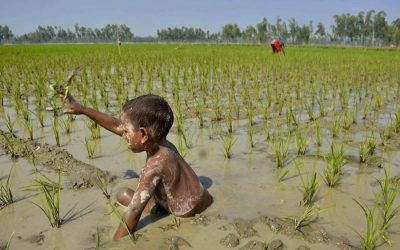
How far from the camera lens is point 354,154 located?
341 centimetres

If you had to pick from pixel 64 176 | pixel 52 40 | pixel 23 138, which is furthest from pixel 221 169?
pixel 52 40

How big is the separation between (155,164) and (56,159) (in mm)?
1437

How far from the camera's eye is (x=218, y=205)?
2.48m

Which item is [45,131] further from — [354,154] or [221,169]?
[354,154]

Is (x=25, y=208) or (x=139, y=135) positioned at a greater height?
(x=139, y=135)

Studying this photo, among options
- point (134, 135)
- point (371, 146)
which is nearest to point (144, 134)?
point (134, 135)

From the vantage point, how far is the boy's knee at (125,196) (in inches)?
94.3

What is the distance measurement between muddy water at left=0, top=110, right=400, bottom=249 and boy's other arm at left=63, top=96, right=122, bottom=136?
19.9 inches

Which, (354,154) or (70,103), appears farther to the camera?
(354,154)

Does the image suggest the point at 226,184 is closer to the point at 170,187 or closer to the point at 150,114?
the point at 170,187

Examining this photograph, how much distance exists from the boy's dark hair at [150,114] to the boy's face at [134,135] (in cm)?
2

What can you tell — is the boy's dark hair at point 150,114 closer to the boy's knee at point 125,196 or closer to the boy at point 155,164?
the boy at point 155,164

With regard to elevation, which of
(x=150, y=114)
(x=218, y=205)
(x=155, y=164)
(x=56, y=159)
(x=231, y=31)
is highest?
(x=231, y=31)

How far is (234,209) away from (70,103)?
1194 mm
